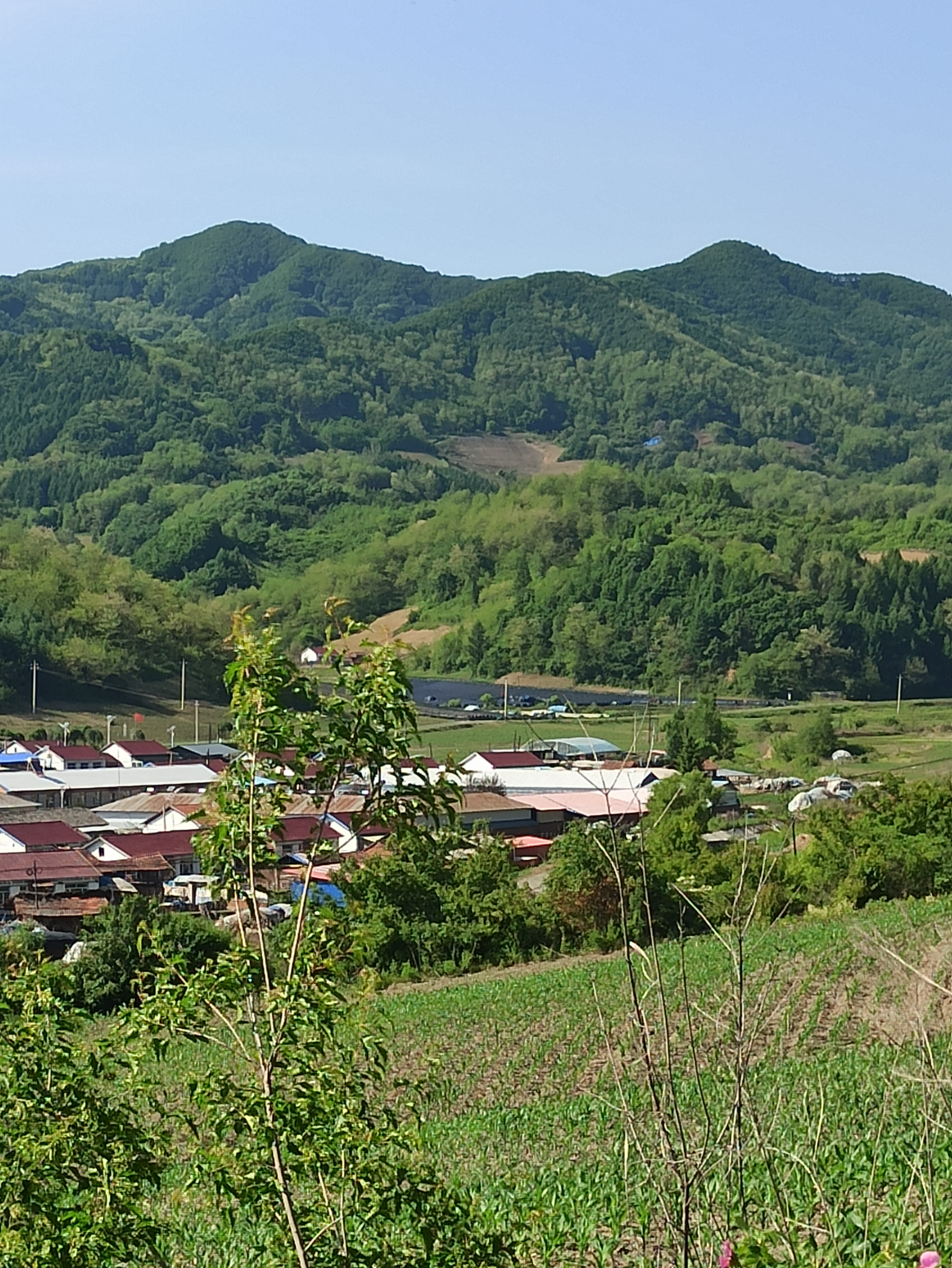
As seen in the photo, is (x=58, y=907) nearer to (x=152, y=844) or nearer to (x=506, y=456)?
(x=152, y=844)

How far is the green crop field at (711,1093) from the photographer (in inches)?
167

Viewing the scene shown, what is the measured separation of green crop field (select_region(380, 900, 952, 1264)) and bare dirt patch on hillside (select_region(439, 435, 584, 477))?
14974cm

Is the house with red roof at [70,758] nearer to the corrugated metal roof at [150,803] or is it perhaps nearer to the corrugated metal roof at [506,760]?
the corrugated metal roof at [150,803]

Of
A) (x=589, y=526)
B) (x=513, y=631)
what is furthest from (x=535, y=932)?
(x=589, y=526)

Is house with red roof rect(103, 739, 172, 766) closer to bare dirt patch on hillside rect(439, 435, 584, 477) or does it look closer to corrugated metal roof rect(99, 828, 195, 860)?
corrugated metal roof rect(99, 828, 195, 860)

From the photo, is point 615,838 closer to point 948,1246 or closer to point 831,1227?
point 831,1227

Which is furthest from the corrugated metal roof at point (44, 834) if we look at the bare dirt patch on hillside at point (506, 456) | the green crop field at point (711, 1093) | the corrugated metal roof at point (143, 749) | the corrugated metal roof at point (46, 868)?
the bare dirt patch on hillside at point (506, 456)

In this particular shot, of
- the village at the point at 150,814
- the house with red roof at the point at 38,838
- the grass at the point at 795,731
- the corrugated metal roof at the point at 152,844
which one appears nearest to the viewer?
the village at the point at 150,814

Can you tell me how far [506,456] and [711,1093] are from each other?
579 ft

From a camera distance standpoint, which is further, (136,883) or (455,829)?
(136,883)

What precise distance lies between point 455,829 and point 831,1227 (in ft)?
4.87

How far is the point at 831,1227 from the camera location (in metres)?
4.46

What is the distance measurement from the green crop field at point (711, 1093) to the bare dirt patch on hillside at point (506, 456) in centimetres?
14974

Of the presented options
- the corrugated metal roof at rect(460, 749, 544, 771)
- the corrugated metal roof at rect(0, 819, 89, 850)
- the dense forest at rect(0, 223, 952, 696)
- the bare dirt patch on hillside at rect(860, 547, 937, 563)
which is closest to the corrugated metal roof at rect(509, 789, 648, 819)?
the corrugated metal roof at rect(460, 749, 544, 771)
